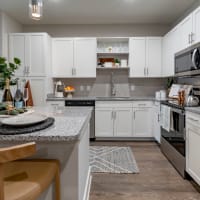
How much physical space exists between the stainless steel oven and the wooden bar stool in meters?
2.01

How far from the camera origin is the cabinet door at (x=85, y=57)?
5.32m

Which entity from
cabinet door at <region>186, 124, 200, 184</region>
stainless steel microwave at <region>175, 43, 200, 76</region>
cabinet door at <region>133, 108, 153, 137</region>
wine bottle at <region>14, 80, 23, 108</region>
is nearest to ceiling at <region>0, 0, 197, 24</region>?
stainless steel microwave at <region>175, 43, 200, 76</region>

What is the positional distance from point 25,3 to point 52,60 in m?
1.46

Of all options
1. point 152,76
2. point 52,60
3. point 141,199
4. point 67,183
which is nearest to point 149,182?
point 141,199

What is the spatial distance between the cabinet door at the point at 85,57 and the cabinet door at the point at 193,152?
3033 millimetres

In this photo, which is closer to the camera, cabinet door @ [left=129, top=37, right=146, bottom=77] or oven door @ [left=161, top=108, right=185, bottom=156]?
oven door @ [left=161, top=108, right=185, bottom=156]

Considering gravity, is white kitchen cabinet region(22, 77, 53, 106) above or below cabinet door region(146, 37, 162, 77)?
below

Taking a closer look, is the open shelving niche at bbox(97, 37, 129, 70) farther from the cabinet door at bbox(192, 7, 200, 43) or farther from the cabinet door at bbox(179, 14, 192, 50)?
the cabinet door at bbox(192, 7, 200, 43)

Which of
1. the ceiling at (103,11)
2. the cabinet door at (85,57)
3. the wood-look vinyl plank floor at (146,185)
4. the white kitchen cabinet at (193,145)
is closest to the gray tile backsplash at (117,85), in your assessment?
the cabinet door at (85,57)

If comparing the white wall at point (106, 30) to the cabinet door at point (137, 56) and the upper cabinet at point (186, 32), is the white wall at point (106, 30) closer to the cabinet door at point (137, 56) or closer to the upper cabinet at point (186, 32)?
the cabinet door at point (137, 56)

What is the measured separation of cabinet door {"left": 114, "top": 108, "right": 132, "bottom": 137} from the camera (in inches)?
200

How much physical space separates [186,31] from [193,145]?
1.87 metres

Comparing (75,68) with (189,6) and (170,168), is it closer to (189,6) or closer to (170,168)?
(189,6)

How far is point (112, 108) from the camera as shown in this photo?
200 inches
